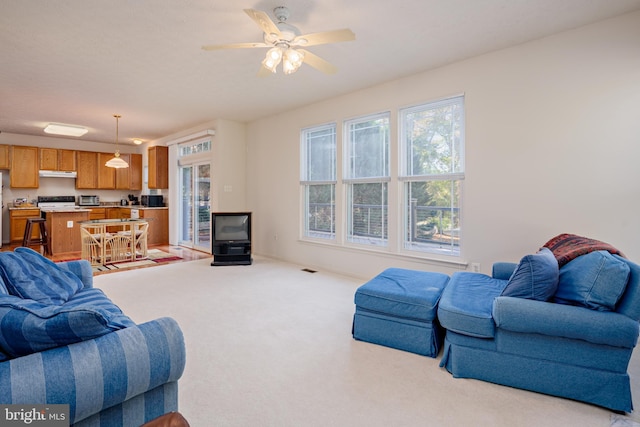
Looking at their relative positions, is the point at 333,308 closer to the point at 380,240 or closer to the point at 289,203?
the point at 380,240

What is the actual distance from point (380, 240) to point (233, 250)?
258 centimetres

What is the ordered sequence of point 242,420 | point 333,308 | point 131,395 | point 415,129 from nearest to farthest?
point 131,395
point 242,420
point 333,308
point 415,129

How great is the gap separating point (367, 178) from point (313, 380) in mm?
3065

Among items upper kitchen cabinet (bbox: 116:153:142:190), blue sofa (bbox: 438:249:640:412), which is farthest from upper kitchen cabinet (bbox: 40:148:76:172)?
blue sofa (bbox: 438:249:640:412)

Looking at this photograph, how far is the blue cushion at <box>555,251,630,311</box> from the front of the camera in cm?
188

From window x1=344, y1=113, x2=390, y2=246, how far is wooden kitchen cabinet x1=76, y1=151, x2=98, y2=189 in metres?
7.26

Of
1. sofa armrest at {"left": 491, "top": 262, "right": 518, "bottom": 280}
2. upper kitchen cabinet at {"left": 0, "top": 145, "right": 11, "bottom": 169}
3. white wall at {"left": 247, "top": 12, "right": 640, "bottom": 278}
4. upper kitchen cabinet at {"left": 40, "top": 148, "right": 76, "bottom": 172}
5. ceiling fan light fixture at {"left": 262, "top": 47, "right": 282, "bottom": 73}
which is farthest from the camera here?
upper kitchen cabinet at {"left": 40, "top": 148, "right": 76, "bottom": 172}

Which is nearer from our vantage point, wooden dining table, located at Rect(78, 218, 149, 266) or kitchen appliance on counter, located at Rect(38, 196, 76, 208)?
wooden dining table, located at Rect(78, 218, 149, 266)

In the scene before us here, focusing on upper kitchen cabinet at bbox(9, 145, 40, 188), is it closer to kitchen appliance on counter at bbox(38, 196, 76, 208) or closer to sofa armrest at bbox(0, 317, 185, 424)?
kitchen appliance on counter at bbox(38, 196, 76, 208)

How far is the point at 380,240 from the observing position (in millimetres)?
4582

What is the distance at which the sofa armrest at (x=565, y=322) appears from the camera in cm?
181

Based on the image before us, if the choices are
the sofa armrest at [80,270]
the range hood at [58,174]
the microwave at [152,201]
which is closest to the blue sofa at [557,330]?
the sofa armrest at [80,270]

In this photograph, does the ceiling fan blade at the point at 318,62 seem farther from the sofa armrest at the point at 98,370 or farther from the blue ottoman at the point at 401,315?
the sofa armrest at the point at 98,370

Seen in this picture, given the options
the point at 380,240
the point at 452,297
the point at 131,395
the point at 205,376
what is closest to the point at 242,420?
the point at 205,376
